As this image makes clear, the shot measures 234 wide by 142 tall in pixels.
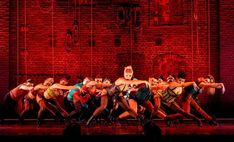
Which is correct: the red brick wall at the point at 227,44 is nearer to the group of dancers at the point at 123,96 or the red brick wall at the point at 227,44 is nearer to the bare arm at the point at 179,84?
the group of dancers at the point at 123,96

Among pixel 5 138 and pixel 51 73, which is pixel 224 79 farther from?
pixel 5 138

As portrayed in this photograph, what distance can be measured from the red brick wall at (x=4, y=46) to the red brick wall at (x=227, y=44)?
708 centimetres

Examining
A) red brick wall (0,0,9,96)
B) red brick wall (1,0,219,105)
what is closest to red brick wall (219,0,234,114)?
red brick wall (1,0,219,105)

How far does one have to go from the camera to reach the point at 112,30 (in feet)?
62.6

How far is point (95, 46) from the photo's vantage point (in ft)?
62.6

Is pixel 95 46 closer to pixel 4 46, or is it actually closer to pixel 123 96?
pixel 4 46

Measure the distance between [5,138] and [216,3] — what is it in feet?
31.4

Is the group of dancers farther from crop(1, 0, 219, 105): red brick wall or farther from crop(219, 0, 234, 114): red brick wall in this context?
crop(1, 0, 219, 105): red brick wall

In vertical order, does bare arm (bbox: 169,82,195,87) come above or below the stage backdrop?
below

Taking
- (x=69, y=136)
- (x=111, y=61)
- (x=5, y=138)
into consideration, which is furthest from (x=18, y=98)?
(x=69, y=136)

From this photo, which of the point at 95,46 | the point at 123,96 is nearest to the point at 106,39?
the point at 95,46

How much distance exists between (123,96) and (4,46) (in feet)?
17.2

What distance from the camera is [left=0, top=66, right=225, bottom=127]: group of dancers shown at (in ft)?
51.5

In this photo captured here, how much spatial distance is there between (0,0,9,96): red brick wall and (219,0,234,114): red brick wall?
708 centimetres
